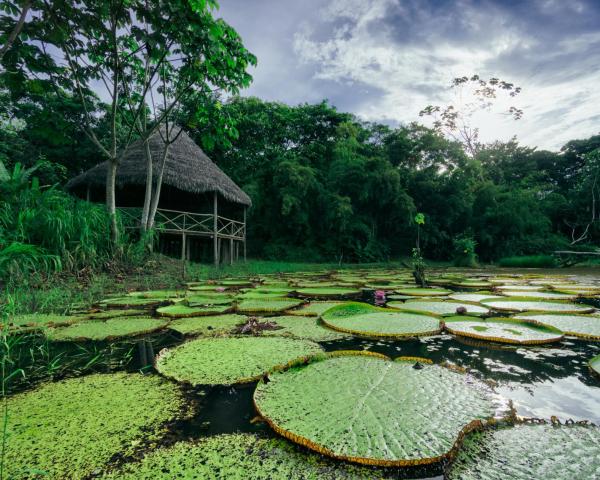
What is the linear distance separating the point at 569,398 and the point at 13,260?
4.20m

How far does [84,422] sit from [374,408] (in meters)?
0.90

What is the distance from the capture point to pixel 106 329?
2.07 m

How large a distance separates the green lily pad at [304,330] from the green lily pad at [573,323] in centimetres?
134

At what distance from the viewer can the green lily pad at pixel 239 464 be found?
707mm

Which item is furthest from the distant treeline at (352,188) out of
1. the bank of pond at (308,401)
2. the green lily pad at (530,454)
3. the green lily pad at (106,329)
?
the green lily pad at (530,454)

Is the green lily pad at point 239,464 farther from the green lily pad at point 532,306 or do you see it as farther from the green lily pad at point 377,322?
the green lily pad at point 532,306

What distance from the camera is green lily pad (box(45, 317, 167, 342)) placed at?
1913 millimetres

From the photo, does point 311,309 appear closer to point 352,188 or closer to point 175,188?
point 175,188

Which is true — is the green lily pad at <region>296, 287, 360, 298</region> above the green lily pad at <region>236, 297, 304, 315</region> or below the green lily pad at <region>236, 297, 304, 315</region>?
below

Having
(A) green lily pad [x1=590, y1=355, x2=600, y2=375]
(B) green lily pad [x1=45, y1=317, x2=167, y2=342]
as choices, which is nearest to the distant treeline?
(B) green lily pad [x1=45, y1=317, x2=167, y2=342]

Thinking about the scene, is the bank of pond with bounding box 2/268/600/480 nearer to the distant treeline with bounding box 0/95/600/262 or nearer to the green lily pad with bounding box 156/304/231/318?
the green lily pad with bounding box 156/304/231/318

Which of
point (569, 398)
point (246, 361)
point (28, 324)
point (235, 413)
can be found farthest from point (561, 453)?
point (28, 324)

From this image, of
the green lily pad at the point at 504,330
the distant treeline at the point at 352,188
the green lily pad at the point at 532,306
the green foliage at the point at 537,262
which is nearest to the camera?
the green lily pad at the point at 504,330

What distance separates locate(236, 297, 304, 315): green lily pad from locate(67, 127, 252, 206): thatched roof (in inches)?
263
